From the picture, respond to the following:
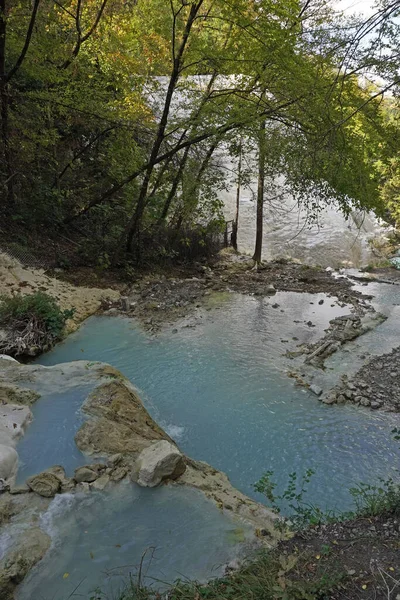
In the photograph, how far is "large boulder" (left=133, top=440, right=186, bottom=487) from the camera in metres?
3.44

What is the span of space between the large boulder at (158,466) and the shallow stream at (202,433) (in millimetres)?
102

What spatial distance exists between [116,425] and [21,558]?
5.39 ft

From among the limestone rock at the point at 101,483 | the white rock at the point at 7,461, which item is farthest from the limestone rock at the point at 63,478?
the white rock at the point at 7,461

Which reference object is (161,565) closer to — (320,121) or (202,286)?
(320,121)

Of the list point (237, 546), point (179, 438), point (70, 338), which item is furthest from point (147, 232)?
point (237, 546)

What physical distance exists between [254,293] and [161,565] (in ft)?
26.4

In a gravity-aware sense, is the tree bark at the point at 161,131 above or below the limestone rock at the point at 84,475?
above

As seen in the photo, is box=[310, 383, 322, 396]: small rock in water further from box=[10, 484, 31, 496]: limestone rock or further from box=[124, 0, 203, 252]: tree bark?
box=[124, 0, 203, 252]: tree bark

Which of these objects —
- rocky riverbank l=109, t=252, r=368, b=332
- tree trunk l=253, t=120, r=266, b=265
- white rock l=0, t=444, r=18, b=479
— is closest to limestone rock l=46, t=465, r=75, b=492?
white rock l=0, t=444, r=18, b=479

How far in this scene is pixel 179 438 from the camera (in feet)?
15.4

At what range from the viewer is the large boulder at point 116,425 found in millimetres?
3908

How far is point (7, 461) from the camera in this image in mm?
3523

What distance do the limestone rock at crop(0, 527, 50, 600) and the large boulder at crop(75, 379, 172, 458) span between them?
1035 millimetres

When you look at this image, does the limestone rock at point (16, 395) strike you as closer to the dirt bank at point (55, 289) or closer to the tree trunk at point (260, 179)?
the dirt bank at point (55, 289)
